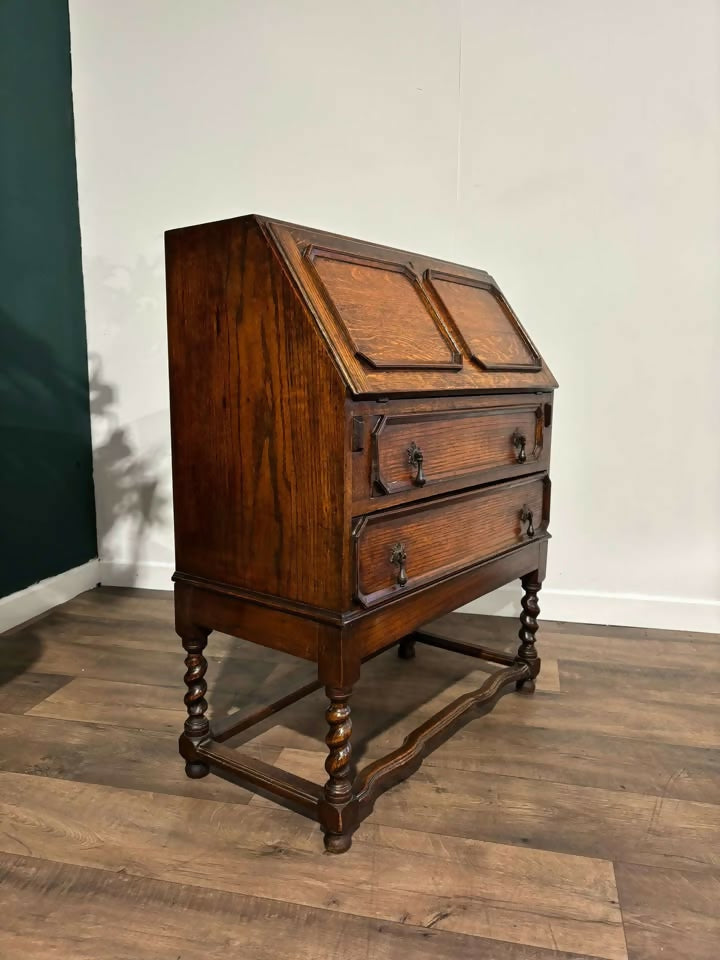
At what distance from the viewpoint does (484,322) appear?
6.98 feet

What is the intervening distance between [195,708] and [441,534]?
810 millimetres

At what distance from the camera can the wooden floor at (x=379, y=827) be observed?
1354mm

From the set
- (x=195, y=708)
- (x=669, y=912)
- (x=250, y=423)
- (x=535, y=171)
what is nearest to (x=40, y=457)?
(x=195, y=708)

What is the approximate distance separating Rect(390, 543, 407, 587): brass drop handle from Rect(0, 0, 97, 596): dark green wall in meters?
2.11

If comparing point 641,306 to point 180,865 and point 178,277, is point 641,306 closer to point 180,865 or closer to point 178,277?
point 178,277

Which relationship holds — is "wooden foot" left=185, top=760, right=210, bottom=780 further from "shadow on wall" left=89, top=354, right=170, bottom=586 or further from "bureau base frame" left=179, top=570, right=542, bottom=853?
"shadow on wall" left=89, top=354, right=170, bottom=586

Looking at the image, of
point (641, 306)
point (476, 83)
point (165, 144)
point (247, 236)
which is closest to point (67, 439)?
point (165, 144)

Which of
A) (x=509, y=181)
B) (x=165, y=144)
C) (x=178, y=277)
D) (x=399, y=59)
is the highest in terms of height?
(x=399, y=59)

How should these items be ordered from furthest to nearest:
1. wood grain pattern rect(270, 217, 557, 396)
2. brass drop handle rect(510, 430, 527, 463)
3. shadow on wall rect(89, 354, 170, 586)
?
1. shadow on wall rect(89, 354, 170, 586)
2. brass drop handle rect(510, 430, 527, 463)
3. wood grain pattern rect(270, 217, 557, 396)

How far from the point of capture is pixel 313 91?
10.2 feet

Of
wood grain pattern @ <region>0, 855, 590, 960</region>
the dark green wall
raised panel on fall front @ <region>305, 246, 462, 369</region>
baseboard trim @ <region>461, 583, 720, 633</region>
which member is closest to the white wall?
baseboard trim @ <region>461, 583, 720, 633</region>

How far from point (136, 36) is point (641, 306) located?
8.62ft

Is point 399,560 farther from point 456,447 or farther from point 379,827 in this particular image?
point 379,827

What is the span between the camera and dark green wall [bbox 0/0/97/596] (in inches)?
117
